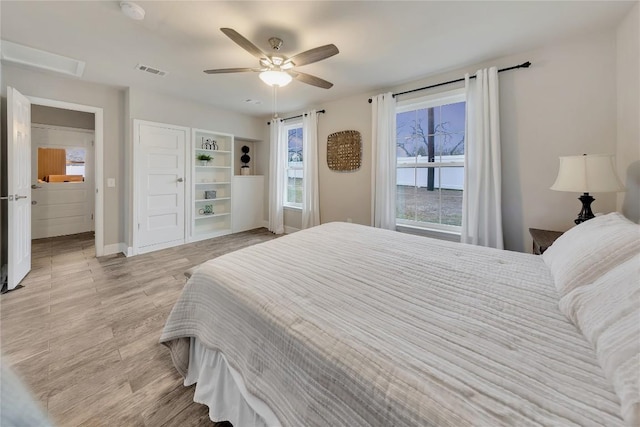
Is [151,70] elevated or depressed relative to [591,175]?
elevated

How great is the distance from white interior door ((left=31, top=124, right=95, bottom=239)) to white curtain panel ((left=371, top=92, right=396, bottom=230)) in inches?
222

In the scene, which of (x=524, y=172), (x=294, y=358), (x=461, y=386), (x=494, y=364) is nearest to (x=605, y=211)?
(x=524, y=172)

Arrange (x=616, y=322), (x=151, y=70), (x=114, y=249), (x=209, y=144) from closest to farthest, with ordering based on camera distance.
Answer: (x=616, y=322) → (x=151, y=70) → (x=114, y=249) → (x=209, y=144)

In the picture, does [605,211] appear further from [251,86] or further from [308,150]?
[251,86]

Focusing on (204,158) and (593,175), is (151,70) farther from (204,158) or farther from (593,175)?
(593,175)

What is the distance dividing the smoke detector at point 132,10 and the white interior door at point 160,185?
221 centimetres

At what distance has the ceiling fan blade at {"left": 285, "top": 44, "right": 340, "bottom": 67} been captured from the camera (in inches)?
78.7

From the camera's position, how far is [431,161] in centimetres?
347

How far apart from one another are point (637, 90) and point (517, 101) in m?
0.91

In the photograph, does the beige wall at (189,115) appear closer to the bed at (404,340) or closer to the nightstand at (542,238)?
the bed at (404,340)

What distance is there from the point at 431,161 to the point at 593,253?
8.36 ft

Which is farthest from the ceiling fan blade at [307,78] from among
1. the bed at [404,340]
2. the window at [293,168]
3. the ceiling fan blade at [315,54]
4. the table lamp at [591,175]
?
the window at [293,168]

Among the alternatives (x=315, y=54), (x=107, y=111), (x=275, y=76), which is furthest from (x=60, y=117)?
(x=315, y=54)

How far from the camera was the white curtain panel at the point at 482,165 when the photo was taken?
277cm
